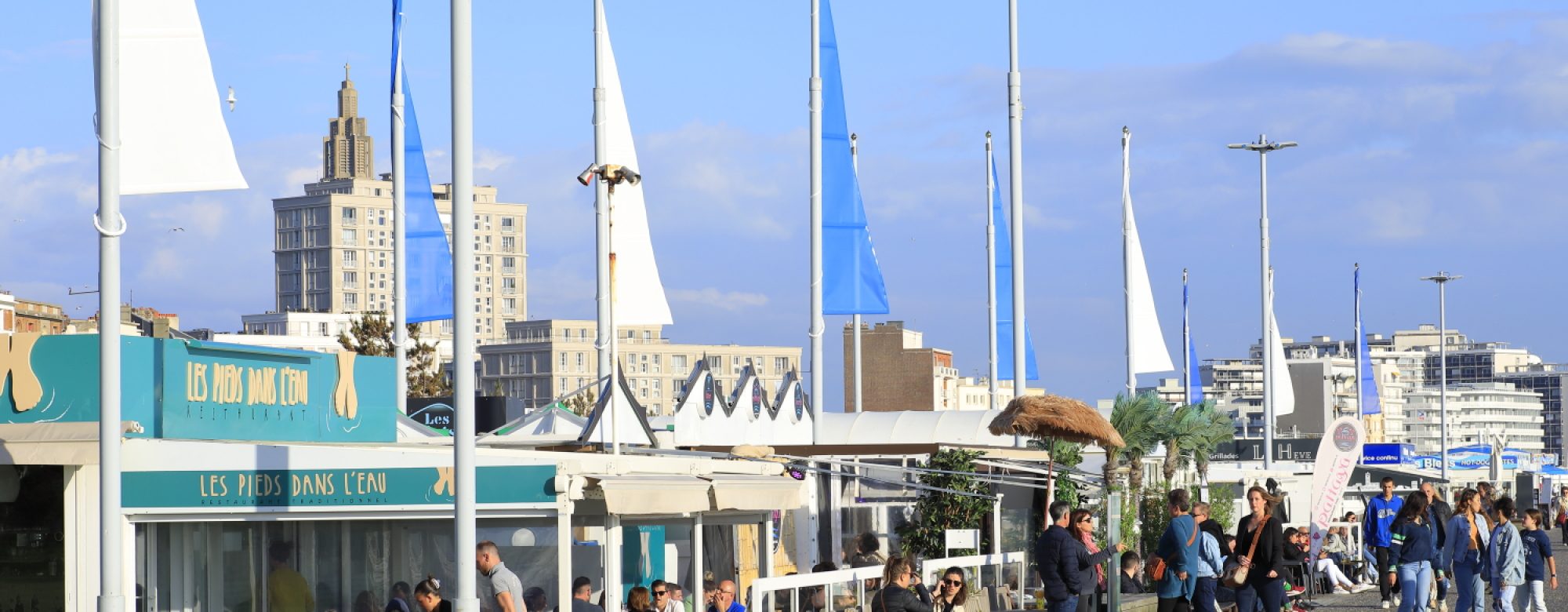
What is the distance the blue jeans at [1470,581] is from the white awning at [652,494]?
7618mm

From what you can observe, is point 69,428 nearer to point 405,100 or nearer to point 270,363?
point 270,363

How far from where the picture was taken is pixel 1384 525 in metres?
20.2

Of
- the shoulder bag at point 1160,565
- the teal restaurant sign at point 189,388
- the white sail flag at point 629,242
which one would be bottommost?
the shoulder bag at point 1160,565

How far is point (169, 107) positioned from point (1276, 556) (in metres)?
9.51

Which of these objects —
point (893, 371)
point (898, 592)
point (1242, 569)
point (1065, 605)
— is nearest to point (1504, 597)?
point (1242, 569)

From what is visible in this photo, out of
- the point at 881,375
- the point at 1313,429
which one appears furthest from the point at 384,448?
the point at 881,375

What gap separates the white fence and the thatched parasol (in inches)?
48.5

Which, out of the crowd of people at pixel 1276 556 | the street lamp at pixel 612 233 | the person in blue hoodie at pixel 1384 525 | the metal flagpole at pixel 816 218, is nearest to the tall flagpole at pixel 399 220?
the metal flagpole at pixel 816 218

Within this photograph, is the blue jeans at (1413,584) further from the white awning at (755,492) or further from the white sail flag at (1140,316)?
the white sail flag at (1140,316)

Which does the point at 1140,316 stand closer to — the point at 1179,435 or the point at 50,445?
the point at 1179,435

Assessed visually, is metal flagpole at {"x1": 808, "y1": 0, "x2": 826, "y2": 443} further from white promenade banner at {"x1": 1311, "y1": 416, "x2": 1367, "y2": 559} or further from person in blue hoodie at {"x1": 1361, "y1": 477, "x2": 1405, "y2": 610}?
person in blue hoodie at {"x1": 1361, "y1": 477, "x2": 1405, "y2": 610}

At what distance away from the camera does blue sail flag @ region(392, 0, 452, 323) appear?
2502 centimetres

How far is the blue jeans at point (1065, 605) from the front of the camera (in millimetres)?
14866

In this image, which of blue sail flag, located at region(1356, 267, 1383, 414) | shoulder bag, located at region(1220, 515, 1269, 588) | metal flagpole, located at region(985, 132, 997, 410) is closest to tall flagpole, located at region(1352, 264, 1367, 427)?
blue sail flag, located at region(1356, 267, 1383, 414)
